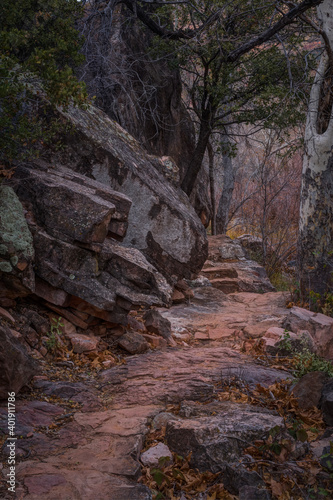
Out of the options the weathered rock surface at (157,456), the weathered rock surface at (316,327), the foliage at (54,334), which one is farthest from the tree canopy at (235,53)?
the weathered rock surface at (157,456)

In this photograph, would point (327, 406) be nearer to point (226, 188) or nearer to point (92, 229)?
point (92, 229)

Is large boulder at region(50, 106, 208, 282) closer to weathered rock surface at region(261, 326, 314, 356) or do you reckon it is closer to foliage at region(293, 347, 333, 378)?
weathered rock surface at region(261, 326, 314, 356)

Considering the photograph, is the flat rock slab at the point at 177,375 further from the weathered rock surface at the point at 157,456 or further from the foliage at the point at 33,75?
the foliage at the point at 33,75

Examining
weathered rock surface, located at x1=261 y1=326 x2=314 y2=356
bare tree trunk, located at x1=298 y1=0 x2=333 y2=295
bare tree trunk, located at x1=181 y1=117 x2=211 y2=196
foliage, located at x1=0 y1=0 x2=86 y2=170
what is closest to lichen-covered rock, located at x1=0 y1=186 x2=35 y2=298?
foliage, located at x1=0 y1=0 x2=86 y2=170

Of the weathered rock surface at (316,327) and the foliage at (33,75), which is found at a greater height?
the foliage at (33,75)

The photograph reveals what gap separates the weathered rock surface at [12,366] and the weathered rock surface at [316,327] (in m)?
3.47

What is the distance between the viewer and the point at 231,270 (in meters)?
10.7

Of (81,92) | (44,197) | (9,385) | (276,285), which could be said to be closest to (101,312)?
(44,197)

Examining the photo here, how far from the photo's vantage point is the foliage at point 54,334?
16.9ft

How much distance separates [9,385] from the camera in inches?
154

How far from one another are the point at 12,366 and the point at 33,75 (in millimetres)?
3385

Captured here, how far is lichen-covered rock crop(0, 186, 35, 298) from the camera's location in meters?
4.88

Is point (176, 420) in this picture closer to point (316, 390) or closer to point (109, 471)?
point (109, 471)

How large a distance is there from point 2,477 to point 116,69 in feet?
27.5
